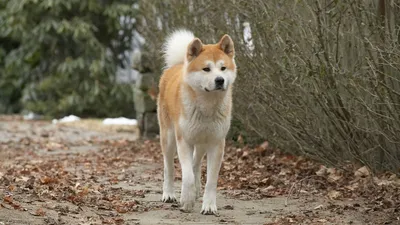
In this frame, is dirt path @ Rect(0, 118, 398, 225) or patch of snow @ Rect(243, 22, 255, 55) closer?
dirt path @ Rect(0, 118, 398, 225)

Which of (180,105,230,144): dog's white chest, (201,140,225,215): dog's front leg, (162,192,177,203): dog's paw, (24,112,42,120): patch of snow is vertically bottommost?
(24,112,42,120): patch of snow

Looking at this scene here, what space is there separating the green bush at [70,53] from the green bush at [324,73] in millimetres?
9587

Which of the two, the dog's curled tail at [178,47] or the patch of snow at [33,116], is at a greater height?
the dog's curled tail at [178,47]

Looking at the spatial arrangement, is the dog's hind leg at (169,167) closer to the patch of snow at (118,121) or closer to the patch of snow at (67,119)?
the patch of snow at (118,121)

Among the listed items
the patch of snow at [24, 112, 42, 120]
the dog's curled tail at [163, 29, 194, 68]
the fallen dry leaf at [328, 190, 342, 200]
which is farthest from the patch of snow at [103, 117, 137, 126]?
the fallen dry leaf at [328, 190, 342, 200]

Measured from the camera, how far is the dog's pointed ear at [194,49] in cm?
668

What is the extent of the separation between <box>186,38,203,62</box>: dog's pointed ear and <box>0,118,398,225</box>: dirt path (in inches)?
49.9

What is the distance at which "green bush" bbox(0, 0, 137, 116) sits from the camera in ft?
61.3

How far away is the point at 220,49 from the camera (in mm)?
6746

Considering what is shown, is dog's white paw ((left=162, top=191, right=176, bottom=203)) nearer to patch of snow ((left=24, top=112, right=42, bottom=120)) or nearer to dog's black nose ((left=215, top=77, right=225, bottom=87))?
dog's black nose ((left=215, top=77, right=225, bottom=87))

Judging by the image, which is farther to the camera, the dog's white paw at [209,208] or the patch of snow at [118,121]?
the patch of snow at [118,121]

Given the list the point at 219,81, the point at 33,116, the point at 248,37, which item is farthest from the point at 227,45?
the point at 33,116

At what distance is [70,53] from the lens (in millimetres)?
19766

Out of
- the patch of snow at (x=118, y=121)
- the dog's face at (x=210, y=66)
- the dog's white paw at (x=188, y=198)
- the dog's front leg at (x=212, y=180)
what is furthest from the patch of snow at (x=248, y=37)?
the patch of snow at (x=118, y=121)
